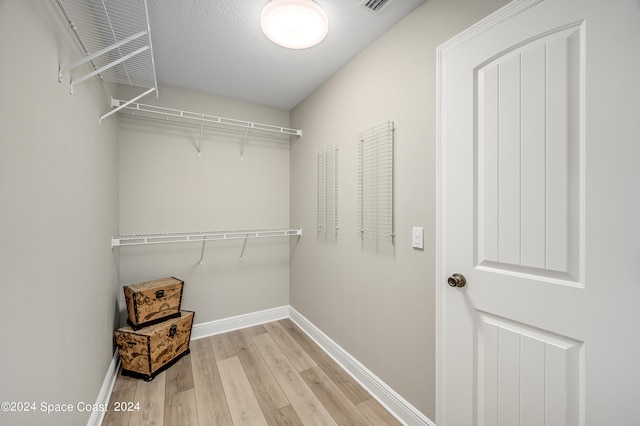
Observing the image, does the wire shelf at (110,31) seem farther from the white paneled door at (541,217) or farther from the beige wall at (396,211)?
the white paneled door at (541,217)

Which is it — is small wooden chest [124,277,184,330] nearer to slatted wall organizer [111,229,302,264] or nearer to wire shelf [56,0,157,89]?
slatted wall organizer [111,229,302,264]

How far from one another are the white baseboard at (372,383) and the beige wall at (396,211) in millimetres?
46

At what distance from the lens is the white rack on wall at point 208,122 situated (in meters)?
2.28

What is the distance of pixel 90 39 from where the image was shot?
4.60 ft

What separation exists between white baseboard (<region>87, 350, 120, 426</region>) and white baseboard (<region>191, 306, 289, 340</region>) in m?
0.65

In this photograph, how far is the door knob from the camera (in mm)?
1241

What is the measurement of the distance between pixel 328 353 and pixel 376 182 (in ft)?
5.17

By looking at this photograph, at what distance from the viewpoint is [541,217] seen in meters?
1.00

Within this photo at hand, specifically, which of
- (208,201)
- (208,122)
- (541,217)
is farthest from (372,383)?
(208,122)

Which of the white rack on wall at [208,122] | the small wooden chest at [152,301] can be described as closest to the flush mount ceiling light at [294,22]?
the white rack on wall at [208,122]

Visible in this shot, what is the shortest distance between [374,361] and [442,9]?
2.18 m

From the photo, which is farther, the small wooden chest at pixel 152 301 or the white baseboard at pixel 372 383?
the small wooden chest at pixel 152 301

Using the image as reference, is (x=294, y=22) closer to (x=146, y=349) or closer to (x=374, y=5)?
(x=374, y=5)

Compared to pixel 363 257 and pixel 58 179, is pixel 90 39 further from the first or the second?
pixel 363 257
